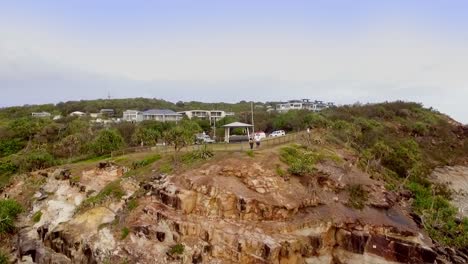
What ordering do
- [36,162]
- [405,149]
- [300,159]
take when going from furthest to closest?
[405,149] → [36,162] → [300,159]

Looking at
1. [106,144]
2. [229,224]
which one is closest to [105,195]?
[229,224]

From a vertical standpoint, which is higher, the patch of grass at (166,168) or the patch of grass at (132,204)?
the patch of grass at (166,168)

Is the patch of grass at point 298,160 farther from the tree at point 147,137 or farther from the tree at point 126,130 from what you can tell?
the tree at point 126,130

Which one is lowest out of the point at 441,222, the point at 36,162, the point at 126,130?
the point at 441,222

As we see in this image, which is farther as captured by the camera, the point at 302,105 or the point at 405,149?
the point at 302,105

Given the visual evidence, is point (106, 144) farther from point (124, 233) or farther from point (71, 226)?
point (124, 233)

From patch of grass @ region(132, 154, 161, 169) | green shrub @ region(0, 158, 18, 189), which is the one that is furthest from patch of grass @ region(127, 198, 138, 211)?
green shrub @ region(0, 158, 18, 189)

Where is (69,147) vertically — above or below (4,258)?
above

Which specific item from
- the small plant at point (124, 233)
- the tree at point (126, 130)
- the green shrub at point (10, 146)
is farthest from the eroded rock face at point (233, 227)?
the green shrub at point (10, 146)
